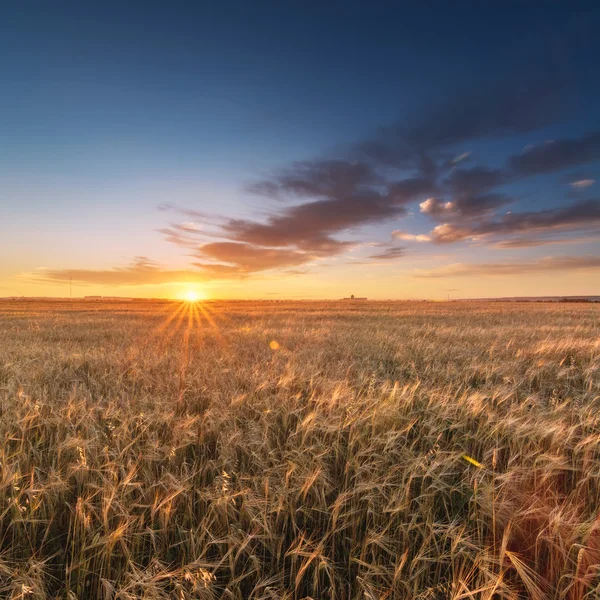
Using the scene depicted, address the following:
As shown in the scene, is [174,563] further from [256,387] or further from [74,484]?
[256,387]

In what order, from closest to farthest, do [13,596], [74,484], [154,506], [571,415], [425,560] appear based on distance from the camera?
[13,596] → [425,560] → [154,506] → [74,484] → [571,415]

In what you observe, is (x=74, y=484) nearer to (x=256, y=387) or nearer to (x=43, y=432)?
(x=43, y=432)

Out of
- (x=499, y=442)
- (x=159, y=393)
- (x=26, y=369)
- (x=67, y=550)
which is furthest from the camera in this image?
(x=26, y=369)

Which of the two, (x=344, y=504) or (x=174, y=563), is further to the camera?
(x=344, y=504)

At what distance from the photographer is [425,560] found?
175 centimetres

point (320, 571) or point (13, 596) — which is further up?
point (13, 596)

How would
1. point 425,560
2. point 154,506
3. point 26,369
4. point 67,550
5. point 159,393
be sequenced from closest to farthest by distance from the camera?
point 425,560
point 67,550
point 154,506
point 159,393
point 26,369

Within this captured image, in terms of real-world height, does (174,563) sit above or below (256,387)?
below

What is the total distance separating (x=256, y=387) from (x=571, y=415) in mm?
3964

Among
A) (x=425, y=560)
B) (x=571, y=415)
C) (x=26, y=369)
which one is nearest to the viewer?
(x=425, y=560)

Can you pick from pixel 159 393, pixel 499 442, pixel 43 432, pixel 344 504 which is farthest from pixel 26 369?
pixel 499 442

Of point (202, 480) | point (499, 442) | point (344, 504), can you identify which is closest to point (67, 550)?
point (202, 480)

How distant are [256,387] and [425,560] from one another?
3051 mm

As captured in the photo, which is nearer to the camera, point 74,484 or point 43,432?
point 74,484
